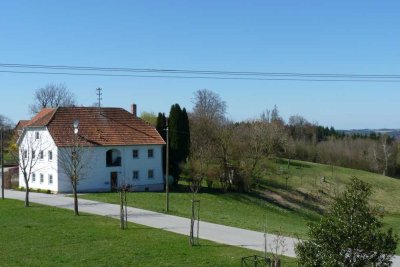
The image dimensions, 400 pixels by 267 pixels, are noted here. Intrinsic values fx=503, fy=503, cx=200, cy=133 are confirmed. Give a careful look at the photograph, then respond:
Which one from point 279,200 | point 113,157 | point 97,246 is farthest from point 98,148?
point 97,246

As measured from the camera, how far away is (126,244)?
1953 cm

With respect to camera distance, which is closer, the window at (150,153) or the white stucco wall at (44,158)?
the white stucco wall at (44,158)

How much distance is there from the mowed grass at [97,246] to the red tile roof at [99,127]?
18.9 m

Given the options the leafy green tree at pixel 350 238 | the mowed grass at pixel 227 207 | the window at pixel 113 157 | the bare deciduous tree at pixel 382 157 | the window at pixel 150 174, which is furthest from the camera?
the bare deciduous tree at pixel 382 157

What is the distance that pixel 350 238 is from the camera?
10117mm

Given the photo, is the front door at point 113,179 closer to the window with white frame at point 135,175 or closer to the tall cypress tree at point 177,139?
the window with white frame at point 135,175

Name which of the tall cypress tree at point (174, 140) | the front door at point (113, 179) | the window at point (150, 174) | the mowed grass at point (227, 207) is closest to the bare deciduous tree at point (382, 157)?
the mowed grass at point (227, 207)

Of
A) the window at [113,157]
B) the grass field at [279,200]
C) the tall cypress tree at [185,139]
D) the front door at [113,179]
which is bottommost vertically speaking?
the grass field at [279,200]

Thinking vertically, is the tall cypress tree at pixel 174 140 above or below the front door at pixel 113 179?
above

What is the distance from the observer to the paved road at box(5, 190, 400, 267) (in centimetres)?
2112

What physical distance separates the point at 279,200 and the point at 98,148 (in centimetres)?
1835

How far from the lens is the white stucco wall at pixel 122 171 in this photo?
4319cm

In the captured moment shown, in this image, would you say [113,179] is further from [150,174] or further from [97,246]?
[97,246]

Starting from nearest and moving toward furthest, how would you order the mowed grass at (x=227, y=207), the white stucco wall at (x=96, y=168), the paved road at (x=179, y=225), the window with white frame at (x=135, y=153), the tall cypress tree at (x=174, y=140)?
the paved road at (x=179, y=225) → the mowed grass at (x=227, y=207) → the white stucco wall at (x=96, y=168) → the window with white frame at (x=135, y=153) → the tall cypress tree at (x=174, y=140)
